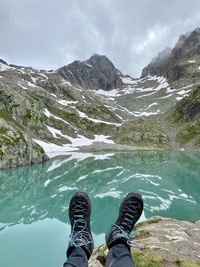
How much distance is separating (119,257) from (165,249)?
3974 mm

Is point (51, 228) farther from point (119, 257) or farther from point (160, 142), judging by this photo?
point (160, 142)

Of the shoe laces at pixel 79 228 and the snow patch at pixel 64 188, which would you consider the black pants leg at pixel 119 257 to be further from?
the snow patch at pixel 64 188

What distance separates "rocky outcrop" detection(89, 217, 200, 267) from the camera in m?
9.19

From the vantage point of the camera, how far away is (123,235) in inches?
315

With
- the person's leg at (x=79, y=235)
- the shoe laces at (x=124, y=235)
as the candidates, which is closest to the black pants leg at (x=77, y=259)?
the person's leg at (x=79, y=235)

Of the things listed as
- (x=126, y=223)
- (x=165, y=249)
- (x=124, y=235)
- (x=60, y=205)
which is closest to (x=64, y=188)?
(x=60, y=205)

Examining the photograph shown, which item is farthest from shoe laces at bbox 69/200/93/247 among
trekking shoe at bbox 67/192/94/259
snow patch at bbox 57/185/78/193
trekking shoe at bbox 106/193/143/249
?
snow patch at bbox 57/185/78/193

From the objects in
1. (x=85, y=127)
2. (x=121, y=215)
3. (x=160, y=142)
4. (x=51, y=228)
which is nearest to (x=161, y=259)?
(x=121, y=215)

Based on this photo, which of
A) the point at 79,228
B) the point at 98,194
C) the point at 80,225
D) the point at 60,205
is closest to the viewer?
the point at 79,228

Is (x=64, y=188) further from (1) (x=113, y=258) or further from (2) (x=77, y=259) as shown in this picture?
(1) (x=113, y=258)

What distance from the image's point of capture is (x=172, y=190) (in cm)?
4959

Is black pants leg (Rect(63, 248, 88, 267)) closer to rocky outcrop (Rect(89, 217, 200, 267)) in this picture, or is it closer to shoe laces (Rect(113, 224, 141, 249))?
shoe laces (Rect(113, 224, 141, 249))

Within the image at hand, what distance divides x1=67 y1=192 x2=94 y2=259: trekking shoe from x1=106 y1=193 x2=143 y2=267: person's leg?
571 millimetres

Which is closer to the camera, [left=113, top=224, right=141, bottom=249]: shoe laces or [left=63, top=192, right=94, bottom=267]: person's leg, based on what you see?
[left=63, top=192, right=94, bottom=267]: person's leg
